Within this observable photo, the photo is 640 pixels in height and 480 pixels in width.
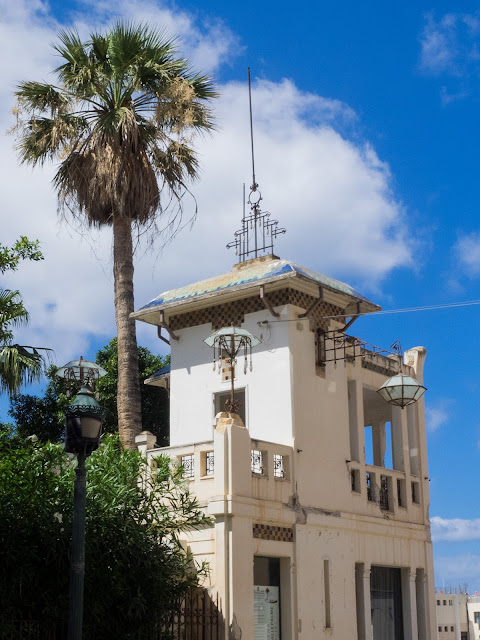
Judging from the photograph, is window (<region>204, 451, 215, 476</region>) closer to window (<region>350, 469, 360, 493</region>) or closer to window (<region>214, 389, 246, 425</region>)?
window (<region>214, 389, 246, 425</region>)

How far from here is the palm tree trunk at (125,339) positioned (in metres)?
20.6

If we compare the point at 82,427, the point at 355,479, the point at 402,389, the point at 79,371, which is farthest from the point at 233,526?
the point at 82,427

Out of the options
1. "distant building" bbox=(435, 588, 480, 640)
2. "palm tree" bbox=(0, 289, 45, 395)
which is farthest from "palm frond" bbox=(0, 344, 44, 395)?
"distant building" bbox=(435, 588, 480, 640)

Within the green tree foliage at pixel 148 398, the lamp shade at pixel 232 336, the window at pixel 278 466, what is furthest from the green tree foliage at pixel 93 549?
the green tree foliage at pixel 148 398

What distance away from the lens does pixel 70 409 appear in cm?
1123

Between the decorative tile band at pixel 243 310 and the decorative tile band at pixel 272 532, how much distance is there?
14.3 ft

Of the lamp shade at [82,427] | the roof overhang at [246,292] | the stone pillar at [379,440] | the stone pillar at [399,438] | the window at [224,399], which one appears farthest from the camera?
the stone pillar at [379,440]

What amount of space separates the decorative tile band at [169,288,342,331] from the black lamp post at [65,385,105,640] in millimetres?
8114

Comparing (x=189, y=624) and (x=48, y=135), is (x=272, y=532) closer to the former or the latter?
(x=189, y=624)

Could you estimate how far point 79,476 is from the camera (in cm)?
1095

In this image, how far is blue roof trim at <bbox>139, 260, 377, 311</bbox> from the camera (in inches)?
736

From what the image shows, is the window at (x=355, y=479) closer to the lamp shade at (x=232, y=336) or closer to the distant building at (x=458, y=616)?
the lamp shade at (x=232, y=336)

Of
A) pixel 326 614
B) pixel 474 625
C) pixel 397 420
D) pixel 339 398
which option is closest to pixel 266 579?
pixel 326 614

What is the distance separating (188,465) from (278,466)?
1.72 metres
